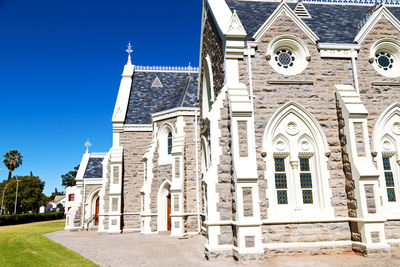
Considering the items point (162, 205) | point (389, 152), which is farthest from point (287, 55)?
point (162, 205)

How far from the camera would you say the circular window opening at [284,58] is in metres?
11.5

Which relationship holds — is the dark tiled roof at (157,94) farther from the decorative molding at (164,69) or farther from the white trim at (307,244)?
the white trim at (307,244)

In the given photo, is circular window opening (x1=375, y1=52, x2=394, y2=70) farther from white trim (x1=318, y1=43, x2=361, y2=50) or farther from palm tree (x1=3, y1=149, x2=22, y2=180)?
palm tree (x1=3, y1=149, x2=22, y2=180)

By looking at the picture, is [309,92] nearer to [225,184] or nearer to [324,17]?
[225,184]

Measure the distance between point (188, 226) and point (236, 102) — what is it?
10.5 metres

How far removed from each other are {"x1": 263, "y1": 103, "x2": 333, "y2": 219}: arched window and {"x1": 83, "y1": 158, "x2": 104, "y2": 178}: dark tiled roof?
23.3m

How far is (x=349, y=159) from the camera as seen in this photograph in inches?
402

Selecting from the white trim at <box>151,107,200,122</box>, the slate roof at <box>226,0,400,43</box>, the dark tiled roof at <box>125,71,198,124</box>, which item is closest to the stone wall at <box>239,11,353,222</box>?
the slate roof at <box>226,0,400,43</box>

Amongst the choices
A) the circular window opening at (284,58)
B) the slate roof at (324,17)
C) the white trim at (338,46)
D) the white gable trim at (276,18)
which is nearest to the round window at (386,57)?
the white trim at (338,46)

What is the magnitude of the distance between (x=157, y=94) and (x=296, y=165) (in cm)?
1835

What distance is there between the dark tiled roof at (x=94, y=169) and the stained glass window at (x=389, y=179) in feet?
83.6

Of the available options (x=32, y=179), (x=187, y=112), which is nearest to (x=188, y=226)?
(x=187, y=112)

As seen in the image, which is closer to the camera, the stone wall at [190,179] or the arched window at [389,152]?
the arched window at [389,152]

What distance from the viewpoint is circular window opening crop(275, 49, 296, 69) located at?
11492mm
